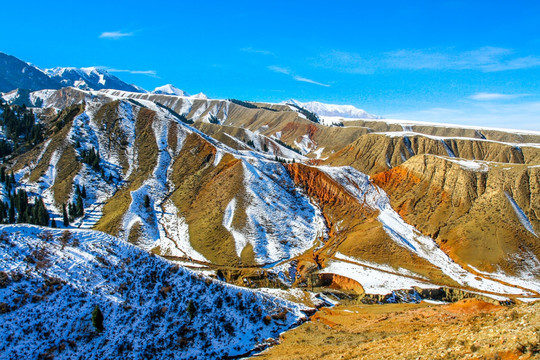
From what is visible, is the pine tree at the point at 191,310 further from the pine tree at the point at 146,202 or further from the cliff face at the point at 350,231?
the pine tree at the point at 146,202

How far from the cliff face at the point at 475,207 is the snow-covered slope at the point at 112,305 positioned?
41312 millimetres

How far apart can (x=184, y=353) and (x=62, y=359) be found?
30.9 feet

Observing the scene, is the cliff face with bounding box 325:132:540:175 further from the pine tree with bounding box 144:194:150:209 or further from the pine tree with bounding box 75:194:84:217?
the pine tree with bounding box 75:194:84:217

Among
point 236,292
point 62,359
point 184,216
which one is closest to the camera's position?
point 62,359

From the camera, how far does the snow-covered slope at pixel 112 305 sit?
25.9 m

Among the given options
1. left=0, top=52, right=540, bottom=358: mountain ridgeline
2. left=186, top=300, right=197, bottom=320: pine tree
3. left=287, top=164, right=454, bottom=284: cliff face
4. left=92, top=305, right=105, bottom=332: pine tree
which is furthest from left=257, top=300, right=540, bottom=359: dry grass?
left=92, top=305, right=105, bottom=332: pine tree

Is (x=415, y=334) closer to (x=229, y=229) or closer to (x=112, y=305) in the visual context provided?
(x=112, y=305)

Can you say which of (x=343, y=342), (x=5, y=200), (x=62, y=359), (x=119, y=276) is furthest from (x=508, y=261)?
(x=5, y=200)

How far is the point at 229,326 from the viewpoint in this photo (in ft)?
109

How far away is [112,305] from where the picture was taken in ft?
98.2

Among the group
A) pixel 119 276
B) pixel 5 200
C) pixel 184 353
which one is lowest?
pixel 184 353

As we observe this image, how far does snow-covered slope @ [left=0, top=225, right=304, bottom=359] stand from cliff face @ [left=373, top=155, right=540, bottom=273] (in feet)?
136

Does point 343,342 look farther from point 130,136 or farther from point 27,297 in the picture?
point 130,136

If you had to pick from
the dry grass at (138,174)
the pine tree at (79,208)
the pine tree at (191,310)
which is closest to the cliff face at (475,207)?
the pine tree at (191,310)
